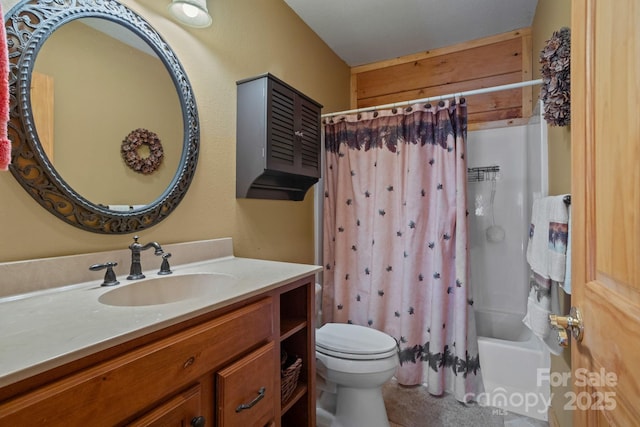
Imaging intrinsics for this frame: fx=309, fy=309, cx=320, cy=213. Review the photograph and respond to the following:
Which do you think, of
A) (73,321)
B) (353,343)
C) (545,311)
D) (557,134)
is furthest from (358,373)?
(557,134)

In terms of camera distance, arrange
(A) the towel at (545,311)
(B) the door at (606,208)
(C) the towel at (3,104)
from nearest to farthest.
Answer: (B) the door at (606,208) → (C) the towel at (3,104) → (A) the towel at (545,311)

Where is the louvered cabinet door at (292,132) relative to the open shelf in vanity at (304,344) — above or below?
above

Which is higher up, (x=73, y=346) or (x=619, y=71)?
(x=619, y=71)

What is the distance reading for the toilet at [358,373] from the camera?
1.52m

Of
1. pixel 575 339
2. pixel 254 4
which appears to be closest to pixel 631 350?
pixel 575 339

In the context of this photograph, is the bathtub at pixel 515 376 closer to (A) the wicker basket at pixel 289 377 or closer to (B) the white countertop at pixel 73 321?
(A) the wicker basket at pixel 289 377

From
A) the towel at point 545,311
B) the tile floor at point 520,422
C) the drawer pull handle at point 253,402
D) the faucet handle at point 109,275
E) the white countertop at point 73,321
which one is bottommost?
the tile floor at point 520,422

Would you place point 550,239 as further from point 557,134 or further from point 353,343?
point 353,343

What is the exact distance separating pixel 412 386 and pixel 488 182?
1618mm

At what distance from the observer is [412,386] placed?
201 centimetres

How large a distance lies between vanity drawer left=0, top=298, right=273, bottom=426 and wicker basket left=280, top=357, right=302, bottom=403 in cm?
34

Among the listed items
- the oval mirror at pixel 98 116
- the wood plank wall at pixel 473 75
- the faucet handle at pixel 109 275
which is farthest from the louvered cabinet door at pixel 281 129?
the wood plank wall at pixel 473 75

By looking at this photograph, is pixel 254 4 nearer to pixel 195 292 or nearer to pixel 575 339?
pixel 195 292

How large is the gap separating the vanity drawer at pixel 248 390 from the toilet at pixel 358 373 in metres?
0.57
